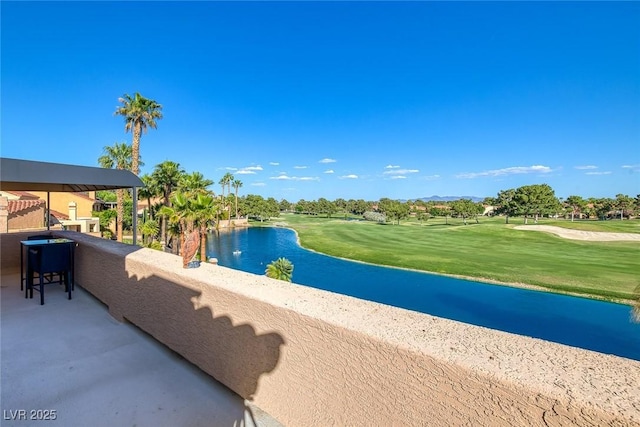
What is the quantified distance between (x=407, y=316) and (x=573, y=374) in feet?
2.56

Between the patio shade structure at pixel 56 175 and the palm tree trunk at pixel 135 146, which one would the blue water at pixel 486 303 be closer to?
the palm tree trunk at pixel 135 146

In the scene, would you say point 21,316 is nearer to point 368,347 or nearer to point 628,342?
point 368,347

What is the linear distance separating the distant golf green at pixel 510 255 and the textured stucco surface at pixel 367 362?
83.4 ft

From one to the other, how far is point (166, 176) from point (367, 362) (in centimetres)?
3002

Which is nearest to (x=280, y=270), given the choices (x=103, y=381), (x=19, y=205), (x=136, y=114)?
(x=19, y=205)

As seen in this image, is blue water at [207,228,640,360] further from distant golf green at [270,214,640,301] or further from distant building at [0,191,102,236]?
distant building at [0,191,102,236]

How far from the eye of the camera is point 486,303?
68.3ft

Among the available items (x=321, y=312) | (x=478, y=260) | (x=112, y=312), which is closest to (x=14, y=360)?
(x=112, y=312)

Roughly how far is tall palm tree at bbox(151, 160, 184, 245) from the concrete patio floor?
84.4ft

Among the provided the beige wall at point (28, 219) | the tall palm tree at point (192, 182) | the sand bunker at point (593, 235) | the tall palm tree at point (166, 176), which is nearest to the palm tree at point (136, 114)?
the tall palm tree at point (192, 182)

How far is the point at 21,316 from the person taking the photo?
3787 millimetres

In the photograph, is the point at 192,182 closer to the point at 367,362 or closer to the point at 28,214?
the point at 28,214

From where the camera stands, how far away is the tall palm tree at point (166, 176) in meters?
27.0

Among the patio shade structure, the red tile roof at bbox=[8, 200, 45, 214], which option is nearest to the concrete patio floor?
the patio shade structure
